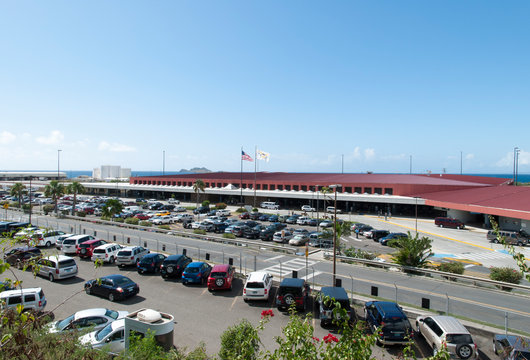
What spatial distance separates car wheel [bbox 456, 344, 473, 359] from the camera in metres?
12.4

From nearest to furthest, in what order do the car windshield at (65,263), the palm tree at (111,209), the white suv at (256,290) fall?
the white suv at (256,290) → the car windshield at (65,263) → the palm tree at (111,209)

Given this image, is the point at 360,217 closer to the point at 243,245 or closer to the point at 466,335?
the point at 243,245

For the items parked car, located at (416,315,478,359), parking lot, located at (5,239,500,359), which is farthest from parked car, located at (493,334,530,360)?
parked car, located at (416,315,478,359)

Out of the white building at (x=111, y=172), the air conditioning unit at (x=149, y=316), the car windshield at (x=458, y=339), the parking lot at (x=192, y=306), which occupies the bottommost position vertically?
the parking lot at (x=192, y=306)

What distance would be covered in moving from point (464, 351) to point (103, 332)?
13920mm

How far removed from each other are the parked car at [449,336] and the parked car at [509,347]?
108 cm

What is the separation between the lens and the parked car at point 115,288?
1942 cm

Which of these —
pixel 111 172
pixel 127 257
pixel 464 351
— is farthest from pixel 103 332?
pixel 111 172

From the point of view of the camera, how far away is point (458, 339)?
1262 centimetres

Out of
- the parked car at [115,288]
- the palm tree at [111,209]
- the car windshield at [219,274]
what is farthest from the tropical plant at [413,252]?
the palm tree at [111,209]

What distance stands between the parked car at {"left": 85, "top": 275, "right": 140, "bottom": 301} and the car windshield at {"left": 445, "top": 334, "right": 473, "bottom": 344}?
54.6 feet

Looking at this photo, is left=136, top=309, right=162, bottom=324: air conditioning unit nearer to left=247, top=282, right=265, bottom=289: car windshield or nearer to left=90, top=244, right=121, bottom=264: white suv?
left=247, top=282, right=265, bottom=289: car windshield

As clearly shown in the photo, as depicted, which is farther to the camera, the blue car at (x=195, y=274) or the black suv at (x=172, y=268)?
the black suv at (x=172, y=268)

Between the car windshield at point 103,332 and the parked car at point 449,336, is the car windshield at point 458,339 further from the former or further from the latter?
the car windshield at point 103,332
